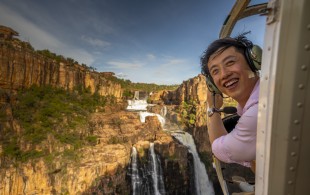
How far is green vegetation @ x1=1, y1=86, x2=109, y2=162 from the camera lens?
54.6 ft

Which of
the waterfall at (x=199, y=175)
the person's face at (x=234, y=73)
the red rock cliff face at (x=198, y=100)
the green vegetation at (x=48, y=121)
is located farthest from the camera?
the red rock cliff face at (x=198, y=100)

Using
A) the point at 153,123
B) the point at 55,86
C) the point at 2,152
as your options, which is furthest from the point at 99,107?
the point at 2,152

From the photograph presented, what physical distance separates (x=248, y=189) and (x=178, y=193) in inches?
857

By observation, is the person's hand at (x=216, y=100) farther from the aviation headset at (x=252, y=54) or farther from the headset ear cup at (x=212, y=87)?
the aviation headset at (x=252, y=54)

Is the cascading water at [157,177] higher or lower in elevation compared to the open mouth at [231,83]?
lower

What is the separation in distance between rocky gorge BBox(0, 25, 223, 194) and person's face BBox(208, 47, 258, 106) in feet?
56.7

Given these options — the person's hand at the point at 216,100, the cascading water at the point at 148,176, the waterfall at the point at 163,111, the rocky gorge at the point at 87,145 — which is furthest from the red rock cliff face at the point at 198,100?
the person's hand at the point at 216,100

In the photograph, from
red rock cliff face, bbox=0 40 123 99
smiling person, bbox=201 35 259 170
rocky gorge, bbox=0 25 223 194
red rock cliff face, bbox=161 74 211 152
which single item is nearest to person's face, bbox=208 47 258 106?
smiling person, bbox=201 35 259 170

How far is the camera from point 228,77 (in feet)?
3.94

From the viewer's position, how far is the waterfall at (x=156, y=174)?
1959 cm

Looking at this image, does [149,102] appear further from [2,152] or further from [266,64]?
→ [266,64]

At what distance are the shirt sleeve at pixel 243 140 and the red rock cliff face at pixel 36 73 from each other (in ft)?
81.7

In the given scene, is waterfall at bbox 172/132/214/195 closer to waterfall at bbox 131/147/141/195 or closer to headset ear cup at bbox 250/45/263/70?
waterfall at bbox 131/147/141/195

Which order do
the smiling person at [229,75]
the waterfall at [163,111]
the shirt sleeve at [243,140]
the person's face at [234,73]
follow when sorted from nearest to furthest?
the shirt sleeve at [243,140] → the smiling person at [229,75] → the person's face at [234,73] → the waterfall at [163,111]
